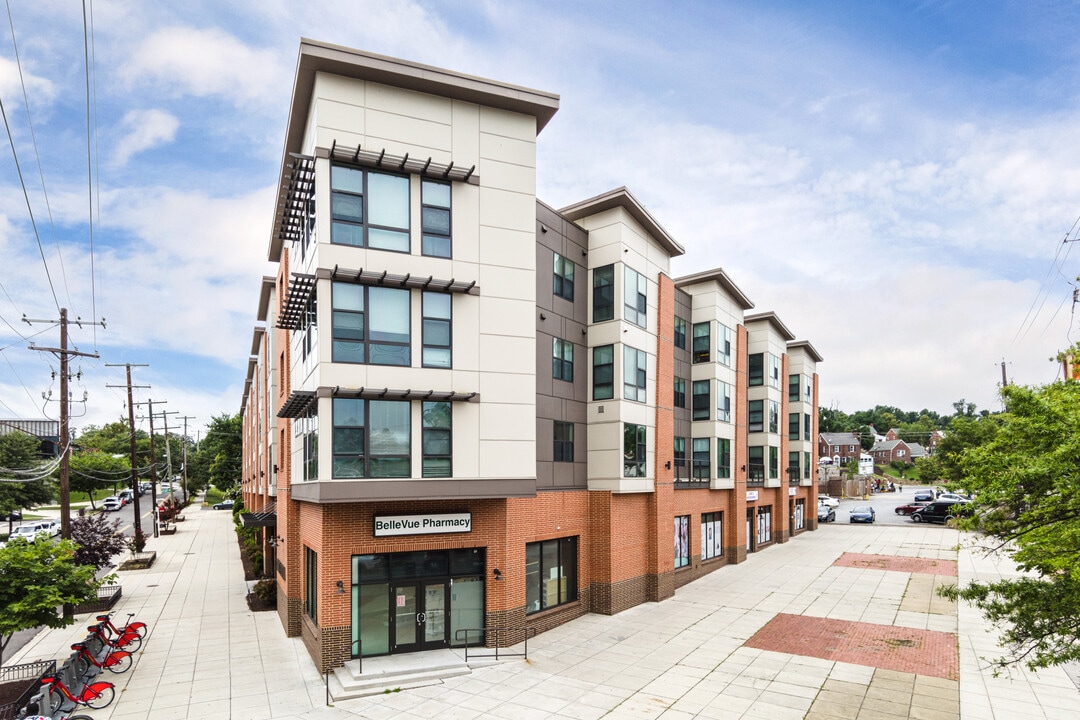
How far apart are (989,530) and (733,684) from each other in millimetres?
8087

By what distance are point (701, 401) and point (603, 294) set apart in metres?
10.9

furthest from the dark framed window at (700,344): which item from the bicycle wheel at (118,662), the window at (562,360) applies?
the bicycle wheel at (118,662)

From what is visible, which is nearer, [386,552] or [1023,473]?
[1023,473]

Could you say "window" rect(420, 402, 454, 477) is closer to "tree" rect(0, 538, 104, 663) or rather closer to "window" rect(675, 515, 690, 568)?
"tree" rect(0, 538, 104, 663)

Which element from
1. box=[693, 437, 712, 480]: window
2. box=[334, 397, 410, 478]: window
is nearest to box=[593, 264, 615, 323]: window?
box=[334, 397, 410, 478]: window

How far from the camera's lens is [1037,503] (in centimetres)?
905

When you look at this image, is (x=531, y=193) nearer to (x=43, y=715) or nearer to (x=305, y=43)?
(x=305, y=43)

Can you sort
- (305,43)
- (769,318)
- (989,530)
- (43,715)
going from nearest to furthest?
(989,530) → (43,715) → (305,43) → (769,318)

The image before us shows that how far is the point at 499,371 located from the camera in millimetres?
17328

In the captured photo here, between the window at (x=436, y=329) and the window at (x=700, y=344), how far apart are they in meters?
17.9

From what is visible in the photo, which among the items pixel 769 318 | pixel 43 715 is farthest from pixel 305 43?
pixel 769 318

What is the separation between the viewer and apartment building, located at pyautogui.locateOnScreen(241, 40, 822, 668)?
51.0 feet

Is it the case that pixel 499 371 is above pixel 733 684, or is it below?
above

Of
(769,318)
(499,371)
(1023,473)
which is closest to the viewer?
(1023,473)
